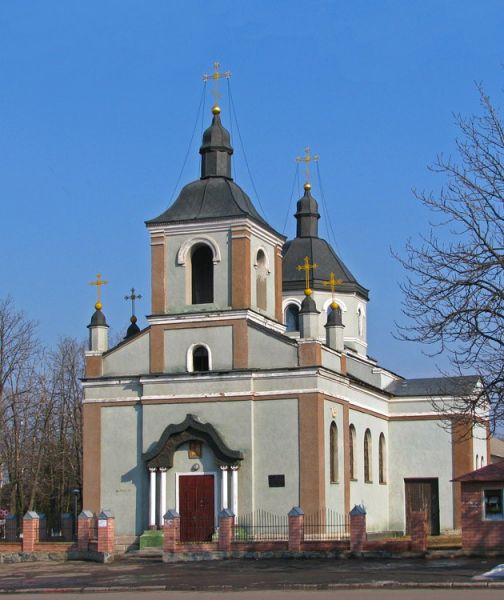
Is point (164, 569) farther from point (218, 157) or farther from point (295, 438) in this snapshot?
point (218, 157)

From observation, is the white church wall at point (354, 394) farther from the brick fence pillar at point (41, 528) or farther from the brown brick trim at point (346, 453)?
the brick fence pillar at point (41, 528)

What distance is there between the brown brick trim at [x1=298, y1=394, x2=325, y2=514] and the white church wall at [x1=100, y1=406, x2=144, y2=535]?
204 inches

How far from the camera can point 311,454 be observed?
35969 mm

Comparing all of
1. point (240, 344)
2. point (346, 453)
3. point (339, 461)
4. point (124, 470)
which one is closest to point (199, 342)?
point (240, 344)

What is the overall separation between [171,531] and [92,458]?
18.5 ft

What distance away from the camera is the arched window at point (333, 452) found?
124 feet

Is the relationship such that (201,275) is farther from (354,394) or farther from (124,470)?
(354,394)

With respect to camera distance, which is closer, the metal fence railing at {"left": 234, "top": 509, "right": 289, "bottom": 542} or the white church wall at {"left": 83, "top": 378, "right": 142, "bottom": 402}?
the metal fence railing at {"left": 234, "top": 509, "right": 289, "bottom": 542}

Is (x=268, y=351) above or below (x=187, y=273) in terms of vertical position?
below

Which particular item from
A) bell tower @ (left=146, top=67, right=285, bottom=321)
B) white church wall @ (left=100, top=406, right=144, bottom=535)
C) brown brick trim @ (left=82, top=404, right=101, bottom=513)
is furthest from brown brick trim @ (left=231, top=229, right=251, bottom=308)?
brown brick trim @ (left=82, top=404, right=101, bottom=513)

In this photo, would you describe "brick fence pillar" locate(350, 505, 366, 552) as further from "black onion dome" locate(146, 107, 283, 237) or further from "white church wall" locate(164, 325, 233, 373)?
"black onion dome" locate(146, 107, 283, 237)

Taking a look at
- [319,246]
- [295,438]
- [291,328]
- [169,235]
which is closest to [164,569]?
[295,438]

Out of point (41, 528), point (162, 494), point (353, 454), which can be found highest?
point (353, 454)

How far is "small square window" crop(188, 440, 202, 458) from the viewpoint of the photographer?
3691 centimetres
